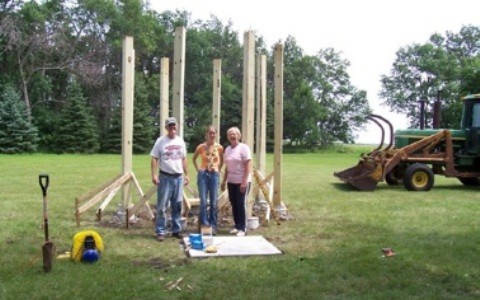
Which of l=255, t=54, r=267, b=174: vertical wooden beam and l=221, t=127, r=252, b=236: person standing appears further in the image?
l=255, t=54, r=267, b=174: vertical wooden beam

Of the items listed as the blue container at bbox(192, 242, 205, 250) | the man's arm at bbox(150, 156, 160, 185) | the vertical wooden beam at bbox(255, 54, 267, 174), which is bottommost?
the blue container at bbox(192, 242, 205, 250)

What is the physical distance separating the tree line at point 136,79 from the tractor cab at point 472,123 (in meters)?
24.3

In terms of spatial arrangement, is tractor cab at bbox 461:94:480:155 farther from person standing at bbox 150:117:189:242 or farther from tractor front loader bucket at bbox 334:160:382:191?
person standing at bbox 150:117:189:242

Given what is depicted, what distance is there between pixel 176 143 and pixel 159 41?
46.3 m

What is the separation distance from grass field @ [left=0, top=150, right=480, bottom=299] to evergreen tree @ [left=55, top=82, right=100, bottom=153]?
27442 millimetres

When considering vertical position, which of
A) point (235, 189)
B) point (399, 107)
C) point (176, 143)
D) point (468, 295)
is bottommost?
point (468, 295)

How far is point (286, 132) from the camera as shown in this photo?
50344 millimetres

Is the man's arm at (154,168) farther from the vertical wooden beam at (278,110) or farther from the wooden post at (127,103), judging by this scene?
the vertical wooden beam at (278,110)

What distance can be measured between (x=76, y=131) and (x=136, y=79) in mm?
7540

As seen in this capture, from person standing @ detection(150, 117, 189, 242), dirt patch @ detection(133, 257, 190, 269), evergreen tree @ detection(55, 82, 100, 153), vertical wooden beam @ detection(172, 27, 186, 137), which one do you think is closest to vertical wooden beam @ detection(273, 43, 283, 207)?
vertical wooden beam @ detection(172, 27, 186, 137)

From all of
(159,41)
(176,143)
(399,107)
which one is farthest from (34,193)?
(399,107)

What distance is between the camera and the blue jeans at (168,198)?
746cm

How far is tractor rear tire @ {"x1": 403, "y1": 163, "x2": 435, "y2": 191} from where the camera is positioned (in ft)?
45.0

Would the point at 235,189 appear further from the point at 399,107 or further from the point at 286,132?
the point at 399,107
